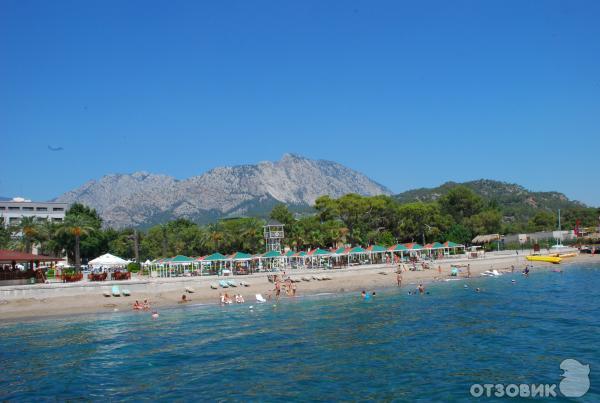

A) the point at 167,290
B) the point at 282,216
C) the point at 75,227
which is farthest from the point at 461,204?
the point at 167,290

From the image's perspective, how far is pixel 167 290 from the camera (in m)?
43.1

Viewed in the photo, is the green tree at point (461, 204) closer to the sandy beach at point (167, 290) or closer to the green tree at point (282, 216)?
the green tree at point (282, 216)

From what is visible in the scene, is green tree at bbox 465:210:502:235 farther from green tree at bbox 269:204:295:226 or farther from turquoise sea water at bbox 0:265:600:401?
turquoise sea water at bbox 0:265:600:401

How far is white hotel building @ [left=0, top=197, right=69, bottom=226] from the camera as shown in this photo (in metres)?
121

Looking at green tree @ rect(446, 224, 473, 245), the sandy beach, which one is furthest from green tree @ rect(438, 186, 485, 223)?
the sandy beach

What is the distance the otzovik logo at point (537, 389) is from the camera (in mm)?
14941

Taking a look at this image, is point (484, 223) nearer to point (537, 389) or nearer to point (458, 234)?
point (458, 234)

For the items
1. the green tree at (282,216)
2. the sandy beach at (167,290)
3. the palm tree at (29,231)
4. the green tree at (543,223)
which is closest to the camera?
the sandy beach at (167,290)

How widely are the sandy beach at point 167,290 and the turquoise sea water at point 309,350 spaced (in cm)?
376

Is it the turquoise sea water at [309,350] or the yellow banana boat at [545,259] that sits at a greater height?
the yellow banana boat at [545,259]

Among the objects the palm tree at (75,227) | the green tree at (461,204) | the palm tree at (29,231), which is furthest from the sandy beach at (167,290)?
the green tree at (461,204)

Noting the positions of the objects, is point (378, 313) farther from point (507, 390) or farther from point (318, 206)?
point (318, 206)

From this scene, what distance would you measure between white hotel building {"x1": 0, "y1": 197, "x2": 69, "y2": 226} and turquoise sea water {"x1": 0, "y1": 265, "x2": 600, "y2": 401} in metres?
102

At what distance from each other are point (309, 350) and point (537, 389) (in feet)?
29.3
